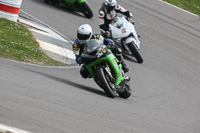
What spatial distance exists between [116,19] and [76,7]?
4.48 metres

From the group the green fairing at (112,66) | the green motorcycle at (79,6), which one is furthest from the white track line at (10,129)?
the green motorcycle at (79,6)

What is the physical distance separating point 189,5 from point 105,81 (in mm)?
15693

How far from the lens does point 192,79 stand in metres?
13.0

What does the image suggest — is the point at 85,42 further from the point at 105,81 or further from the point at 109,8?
the point at 109,8

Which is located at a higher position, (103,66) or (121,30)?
(103,66)

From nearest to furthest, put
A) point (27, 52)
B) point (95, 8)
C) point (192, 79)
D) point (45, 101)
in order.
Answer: point (45, 101)
point (27, 52)
point (192, 79)
point (95, 8)

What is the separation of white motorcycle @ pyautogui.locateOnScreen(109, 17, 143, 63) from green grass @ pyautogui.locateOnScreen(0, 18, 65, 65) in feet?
8.17

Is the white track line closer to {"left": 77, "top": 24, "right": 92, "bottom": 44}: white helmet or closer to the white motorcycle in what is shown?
{"left": 77, "top": 24, "right": 92, "bottom": 44}: white helmet

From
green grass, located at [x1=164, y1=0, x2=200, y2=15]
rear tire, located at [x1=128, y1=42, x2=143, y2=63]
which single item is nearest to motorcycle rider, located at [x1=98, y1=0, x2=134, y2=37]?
rear tire, located at [x1=128, y1=42, x2=143, y2=63]

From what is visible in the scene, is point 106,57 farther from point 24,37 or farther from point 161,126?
point 24,37

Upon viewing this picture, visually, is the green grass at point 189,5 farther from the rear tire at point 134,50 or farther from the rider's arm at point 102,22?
the rear tire at point 134,50

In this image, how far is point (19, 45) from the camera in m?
11.2

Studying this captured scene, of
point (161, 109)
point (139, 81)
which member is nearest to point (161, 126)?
point (161, 109)

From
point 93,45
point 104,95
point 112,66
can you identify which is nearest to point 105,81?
point 112,66
